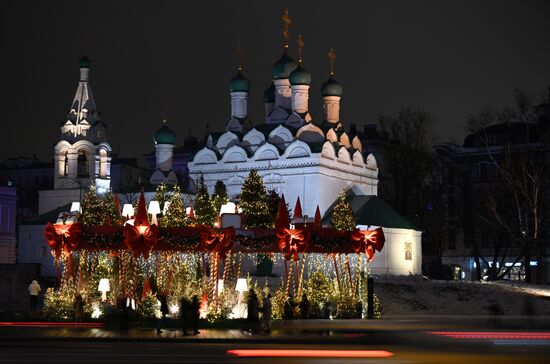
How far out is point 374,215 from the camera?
5547cm

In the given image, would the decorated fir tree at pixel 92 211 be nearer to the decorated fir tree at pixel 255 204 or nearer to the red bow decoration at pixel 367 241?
the decorated fir tree at pixel 255 204

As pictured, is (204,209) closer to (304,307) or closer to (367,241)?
(304,307)

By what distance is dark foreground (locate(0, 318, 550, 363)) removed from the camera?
2212 centimetres

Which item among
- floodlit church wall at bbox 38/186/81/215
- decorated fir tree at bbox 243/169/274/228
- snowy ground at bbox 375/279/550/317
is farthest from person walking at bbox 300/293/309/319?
floodlit church wall at bbox 38/186/81/215

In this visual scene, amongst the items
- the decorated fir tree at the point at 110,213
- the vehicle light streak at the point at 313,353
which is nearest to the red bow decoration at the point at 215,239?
the decorated fir tree at the point at 110,213

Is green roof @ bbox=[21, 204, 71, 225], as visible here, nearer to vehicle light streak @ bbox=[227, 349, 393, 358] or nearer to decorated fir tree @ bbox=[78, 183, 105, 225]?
decorated fir tree @ bbox=[78, 183, 105, 225]

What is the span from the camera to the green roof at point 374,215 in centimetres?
5509

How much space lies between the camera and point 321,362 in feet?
70.0

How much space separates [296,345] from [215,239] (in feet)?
22.0

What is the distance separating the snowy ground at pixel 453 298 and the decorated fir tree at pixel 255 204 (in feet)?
20.4

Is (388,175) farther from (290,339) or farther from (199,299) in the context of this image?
(290,339)

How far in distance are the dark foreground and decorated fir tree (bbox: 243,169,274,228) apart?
55.6ft

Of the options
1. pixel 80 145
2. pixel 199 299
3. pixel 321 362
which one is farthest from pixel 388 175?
pixel 321 362

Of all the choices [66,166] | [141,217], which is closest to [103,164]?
[66,166]
